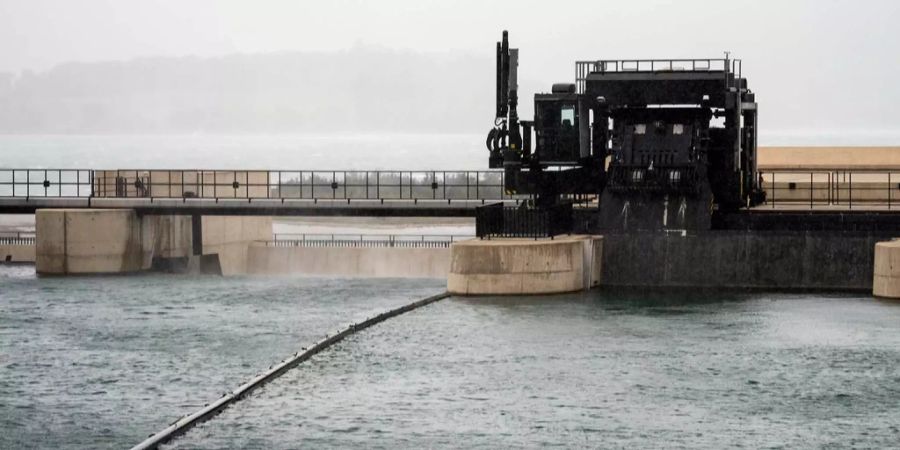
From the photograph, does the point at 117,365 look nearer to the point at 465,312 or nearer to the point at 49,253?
the point at 465,312

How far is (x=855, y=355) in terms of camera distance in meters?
37.0

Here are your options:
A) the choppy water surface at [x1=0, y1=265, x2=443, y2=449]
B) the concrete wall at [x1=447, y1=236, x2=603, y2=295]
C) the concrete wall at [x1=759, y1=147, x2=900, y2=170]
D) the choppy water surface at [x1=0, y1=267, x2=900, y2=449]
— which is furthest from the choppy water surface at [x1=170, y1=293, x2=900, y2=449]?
the concrete wall at [x1=759, y1=147, x2=900, y2=170]

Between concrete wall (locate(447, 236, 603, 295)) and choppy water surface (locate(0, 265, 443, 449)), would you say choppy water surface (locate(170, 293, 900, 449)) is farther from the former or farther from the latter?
choppy water surface (locate(0, 265, 443, 449))

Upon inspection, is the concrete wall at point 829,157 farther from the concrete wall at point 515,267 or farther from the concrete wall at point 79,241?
the concrete wall at point 79,241

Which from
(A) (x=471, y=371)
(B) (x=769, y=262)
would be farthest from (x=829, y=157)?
(A) (x=471, y=371)

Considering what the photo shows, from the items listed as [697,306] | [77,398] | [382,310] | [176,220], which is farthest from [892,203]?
[77,398]

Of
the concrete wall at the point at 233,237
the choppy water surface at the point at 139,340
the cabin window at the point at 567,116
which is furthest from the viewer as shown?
the concrete wall at the point at 233,237

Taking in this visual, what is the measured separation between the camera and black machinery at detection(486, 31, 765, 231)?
4962 cm

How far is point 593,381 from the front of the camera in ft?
108

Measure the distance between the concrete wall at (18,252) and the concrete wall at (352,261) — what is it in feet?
32.7

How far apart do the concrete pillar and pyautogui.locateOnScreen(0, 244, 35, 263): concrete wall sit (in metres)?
44.2

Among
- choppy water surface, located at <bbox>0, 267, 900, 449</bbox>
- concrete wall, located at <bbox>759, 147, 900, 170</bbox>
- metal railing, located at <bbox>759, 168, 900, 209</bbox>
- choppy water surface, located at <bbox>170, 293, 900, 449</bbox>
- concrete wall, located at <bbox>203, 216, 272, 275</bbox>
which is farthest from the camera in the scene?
concrete wall, located at <bbox>203, 216, 272, 275</bbox>

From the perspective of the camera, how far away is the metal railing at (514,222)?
47.2 metres

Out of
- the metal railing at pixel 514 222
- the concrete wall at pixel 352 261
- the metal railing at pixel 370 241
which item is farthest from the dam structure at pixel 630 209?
the concrete wall at pixel 352 261
